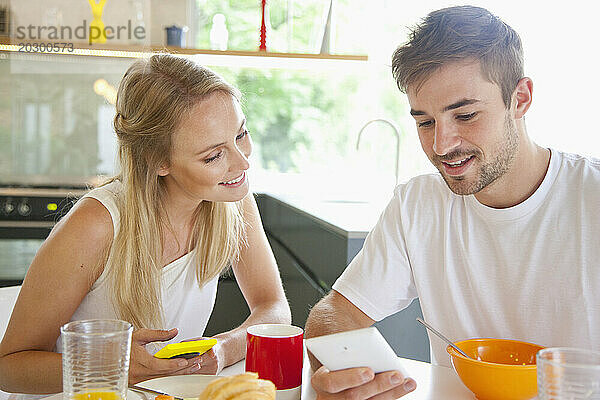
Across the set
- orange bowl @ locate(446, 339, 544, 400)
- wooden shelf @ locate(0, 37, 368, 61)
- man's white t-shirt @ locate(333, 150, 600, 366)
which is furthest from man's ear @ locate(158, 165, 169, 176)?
wooden shelf @ locate(0, 37, 368, 61)

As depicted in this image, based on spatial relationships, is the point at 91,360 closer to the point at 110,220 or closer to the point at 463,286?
the point at 110,220

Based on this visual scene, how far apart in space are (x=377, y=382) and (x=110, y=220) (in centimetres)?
77

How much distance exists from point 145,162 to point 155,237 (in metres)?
0.18

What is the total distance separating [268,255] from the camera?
1797mm

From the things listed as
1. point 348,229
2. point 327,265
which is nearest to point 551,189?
point 348,229

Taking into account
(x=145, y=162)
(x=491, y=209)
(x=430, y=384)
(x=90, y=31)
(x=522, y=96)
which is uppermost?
(x=90, y=31)

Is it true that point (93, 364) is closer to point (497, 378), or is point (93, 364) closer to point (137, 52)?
point (497, 378)

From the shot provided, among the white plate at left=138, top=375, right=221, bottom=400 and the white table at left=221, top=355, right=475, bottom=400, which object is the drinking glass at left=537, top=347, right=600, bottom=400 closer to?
the white table at left=221, top=355, right=475, bottom=400

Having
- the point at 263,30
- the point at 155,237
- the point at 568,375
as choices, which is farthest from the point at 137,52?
the point at 568,375

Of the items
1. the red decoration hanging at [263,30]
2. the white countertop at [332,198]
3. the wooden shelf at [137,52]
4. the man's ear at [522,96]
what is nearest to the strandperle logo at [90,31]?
the wooden shelf at [137,52]

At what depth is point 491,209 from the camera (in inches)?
55.6

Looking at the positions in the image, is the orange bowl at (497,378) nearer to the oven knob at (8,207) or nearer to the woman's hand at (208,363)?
the woman's hand at (208,363)

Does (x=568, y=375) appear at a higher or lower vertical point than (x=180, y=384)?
higher

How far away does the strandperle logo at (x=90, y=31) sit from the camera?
3713 millimetres
